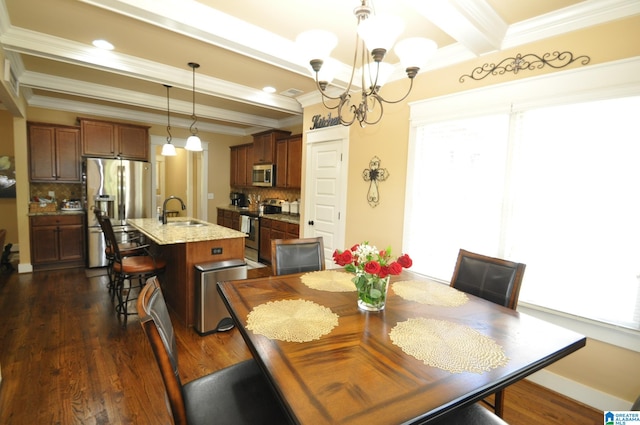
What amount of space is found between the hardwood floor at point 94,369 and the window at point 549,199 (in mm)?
716

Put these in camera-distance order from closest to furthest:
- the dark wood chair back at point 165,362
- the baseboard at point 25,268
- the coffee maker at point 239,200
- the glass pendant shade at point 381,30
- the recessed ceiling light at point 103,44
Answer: the dark wood chair back at point 165,362, the glass pendant shade at point 381,30, the recessed ceiling light at point 103,44, the baseboard at point 25,268, the coffee maker at point 239,200

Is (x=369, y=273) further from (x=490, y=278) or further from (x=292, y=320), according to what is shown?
(x=490, y=278)

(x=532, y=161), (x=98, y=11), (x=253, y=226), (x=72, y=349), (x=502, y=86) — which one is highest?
(x=98, y=11)

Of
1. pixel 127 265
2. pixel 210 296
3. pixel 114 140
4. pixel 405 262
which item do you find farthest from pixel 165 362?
pixel 114 140

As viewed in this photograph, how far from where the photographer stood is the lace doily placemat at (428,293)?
5.63ft

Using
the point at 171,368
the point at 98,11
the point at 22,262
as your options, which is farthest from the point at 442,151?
the point at 22,262

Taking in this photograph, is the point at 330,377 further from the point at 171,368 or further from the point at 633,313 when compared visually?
the point at 633,313

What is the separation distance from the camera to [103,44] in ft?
9.35

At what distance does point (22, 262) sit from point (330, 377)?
18.6ft

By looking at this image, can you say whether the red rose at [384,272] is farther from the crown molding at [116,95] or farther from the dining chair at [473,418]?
the crown molding at [116,95]

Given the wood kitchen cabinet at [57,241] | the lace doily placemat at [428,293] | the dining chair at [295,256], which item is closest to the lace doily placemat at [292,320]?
the lace doily placemat at [428,293]

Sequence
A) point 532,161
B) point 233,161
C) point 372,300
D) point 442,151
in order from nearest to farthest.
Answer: point 372,300 → point 532,161 → point 442,151 → point 233,161

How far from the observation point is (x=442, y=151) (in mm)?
2787

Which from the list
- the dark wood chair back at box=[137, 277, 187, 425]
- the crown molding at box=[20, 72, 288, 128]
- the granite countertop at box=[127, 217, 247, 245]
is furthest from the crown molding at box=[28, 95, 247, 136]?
the dark wood chair back at box=[137, 277, 187, 425]
